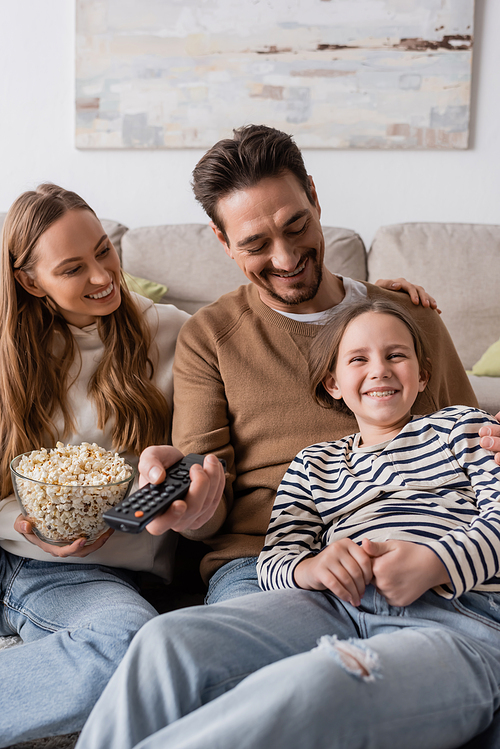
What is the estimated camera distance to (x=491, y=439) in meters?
1.03

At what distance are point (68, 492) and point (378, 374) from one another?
57cm

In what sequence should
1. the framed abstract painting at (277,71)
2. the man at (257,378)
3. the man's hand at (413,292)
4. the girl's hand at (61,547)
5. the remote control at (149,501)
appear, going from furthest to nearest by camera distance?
1. the framed abstract painting at (277,71)
2. the man's hand at (413,292)
3. the girl's hand at (61,547)
4. the man at (257,378)
5. the remote control at (149,501)

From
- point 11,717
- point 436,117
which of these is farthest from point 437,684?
point 436,117

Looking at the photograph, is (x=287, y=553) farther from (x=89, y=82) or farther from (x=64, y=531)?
(x=89, y=82)

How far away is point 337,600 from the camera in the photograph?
100 cm

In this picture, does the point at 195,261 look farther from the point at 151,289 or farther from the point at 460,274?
the point at 460,274

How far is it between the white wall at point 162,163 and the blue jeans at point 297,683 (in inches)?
81.9

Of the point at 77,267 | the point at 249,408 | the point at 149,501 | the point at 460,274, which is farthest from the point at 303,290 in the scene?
the point at 460,274

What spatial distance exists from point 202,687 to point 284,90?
245 cm

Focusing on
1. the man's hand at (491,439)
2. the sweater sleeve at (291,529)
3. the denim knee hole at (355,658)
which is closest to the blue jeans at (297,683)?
the denim knee hole at (355,658)

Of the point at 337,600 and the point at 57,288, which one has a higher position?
the point at 57,288

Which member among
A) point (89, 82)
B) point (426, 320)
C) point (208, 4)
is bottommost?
point (426, 320)

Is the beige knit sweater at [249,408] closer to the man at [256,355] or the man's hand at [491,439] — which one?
the man at [256,355]

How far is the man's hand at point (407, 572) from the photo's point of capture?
885 millimetres
